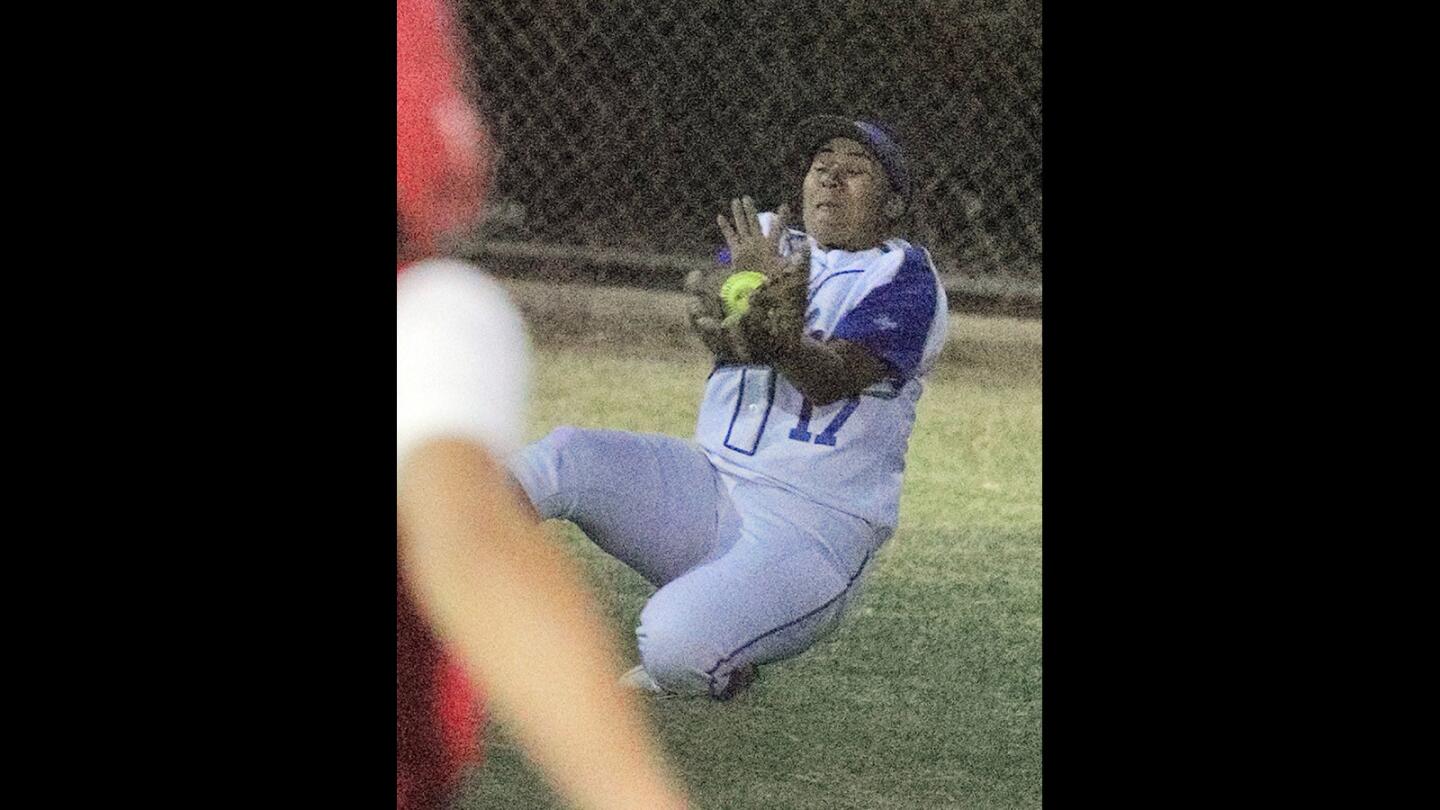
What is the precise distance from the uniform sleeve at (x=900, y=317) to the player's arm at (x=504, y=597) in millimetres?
767

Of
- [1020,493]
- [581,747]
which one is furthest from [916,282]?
[581,747]

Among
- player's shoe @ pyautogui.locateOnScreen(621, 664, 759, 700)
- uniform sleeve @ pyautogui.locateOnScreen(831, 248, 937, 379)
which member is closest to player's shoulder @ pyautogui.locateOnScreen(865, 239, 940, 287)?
uniform sleeve @ pyautogui.locateOnScreen(831, 248, 937, 379)

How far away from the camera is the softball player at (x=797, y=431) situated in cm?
346

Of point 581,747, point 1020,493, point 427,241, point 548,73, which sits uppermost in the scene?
point 548,73

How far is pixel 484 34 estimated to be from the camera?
3578mm

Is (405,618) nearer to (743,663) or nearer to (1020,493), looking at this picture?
(743,663)

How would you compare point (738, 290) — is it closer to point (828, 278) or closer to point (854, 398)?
point (828, 278)

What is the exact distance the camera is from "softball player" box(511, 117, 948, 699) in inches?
136

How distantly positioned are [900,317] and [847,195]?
0.88 ft

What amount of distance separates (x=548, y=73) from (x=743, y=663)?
127 cm

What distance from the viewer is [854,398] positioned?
3475 millimetres

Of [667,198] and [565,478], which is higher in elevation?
[667,198]

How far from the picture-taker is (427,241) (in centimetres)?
358

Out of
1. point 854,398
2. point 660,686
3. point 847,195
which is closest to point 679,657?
point 660,686
